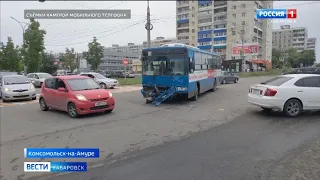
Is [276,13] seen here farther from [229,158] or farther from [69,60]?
[69,60]

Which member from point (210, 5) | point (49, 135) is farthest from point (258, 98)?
point (210, 5)

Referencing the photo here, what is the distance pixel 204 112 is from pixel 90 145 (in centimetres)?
559

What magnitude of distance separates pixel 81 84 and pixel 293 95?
315 inches

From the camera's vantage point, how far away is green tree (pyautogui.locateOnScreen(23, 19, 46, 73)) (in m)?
36.3

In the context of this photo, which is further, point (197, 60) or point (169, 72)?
point (197, 60)

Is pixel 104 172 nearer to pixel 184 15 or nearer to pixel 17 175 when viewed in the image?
pixel 17 175

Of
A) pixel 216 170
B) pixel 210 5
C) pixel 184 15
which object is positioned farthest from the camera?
pixel 184 15

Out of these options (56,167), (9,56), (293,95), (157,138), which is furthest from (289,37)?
(56,167)

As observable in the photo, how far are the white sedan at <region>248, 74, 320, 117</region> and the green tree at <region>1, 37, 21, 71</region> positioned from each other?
45.7 m

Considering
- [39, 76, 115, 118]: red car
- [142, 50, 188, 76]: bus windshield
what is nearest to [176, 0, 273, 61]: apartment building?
[142, 50, 188, 76]: bus windshield

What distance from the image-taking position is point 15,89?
14.7m

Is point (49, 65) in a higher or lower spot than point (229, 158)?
higher

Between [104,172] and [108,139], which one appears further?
[108,139]

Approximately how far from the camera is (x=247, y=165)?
15.1 feet
